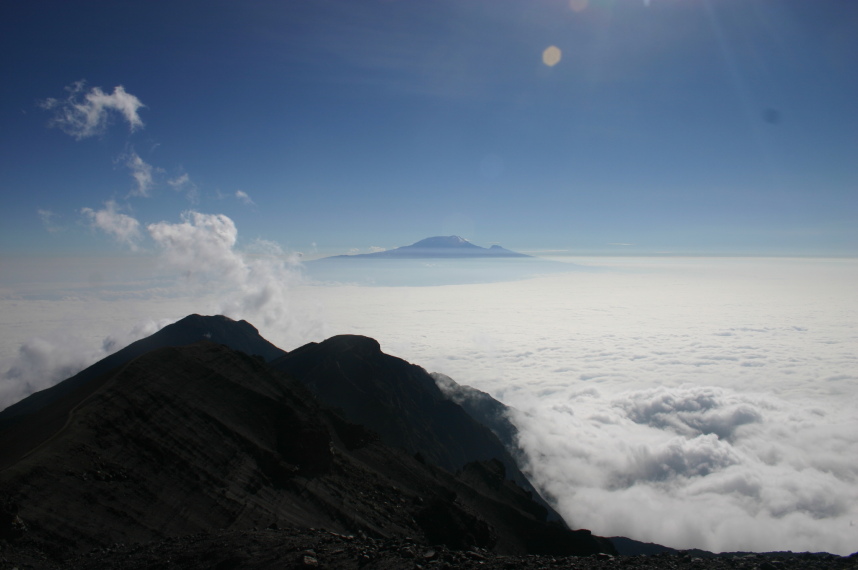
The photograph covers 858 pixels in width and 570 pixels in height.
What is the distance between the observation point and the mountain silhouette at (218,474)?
72.4ft

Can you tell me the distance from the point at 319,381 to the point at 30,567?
65348 millimetres

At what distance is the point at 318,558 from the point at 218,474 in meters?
16.2

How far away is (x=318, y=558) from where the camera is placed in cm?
1703

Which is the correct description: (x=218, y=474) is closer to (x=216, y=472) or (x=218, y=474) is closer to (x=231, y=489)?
(x=216, y=472)

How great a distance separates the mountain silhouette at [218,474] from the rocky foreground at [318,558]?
3.04ft

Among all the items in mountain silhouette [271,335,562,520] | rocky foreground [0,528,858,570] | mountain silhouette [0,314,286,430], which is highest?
mountain silhouette [0,314,286,430]

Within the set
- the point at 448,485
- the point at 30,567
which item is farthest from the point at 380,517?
the point at 30,567

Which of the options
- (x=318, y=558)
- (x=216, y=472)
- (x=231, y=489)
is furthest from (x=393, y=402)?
(x=318, y=558)

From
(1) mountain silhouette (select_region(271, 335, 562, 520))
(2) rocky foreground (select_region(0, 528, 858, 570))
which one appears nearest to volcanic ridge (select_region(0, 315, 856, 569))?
(2) rocky foreground (select_region(0, 528, 858, 570))

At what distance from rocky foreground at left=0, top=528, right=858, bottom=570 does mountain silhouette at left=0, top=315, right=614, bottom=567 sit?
36.5 inches

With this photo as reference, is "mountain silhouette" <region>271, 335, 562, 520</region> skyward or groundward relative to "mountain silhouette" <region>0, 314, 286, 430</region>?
groundward

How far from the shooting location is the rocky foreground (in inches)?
666

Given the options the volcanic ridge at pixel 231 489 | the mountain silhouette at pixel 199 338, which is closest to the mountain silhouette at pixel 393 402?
the volcanic ridge at pixel 231 489

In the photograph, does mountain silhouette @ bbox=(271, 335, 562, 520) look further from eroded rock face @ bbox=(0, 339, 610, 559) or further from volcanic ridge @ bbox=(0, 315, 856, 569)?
eroded rock face @ bbox=(0, 339, 610, 559)
